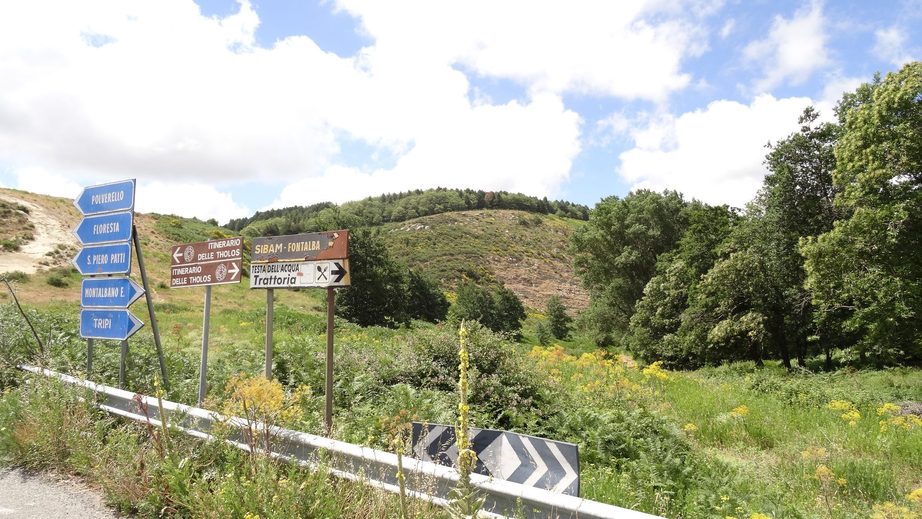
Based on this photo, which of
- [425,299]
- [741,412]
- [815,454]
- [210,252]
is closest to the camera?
[815,454]

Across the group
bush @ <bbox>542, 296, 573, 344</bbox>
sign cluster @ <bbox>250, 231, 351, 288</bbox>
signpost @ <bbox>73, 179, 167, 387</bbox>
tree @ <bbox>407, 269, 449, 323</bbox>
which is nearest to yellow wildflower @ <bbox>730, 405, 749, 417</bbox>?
sign cluster @ <bbox>250, 231, 351, 288</bbox>

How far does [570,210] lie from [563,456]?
159618 millimetres

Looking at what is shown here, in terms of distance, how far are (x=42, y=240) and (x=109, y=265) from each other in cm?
4295

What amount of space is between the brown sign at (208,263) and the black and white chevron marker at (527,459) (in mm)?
4064

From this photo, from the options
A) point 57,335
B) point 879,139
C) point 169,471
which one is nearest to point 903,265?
point 879,139

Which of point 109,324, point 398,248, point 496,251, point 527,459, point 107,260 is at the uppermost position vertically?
point 398,248

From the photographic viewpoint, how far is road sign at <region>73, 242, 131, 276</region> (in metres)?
7.04

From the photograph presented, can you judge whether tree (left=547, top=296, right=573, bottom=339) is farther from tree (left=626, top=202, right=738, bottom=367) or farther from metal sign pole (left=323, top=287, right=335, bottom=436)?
metal sign pole (left=323, top=287, right=335, bottom=436)

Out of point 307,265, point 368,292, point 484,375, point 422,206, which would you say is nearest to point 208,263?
point 307,265

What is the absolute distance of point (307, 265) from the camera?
6.10 metres

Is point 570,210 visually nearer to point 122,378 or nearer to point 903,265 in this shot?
point 903,265

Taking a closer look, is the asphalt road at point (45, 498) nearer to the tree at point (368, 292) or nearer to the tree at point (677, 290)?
the tree at point (677, 290)

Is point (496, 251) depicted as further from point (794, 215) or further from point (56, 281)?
point (794, 215)

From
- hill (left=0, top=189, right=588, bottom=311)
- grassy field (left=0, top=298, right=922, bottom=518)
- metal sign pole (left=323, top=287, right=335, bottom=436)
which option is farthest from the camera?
hill (left=0, top=189, right=588, bottom=311)
